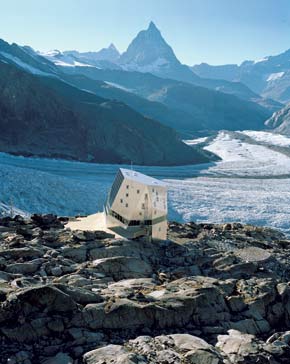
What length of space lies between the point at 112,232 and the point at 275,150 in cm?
12320

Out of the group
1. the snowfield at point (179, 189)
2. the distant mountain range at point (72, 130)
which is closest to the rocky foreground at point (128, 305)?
the snowfield at point (179, 189)

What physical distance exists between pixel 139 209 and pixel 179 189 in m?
49.1

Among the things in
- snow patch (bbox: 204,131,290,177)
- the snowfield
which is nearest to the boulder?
the snowfield

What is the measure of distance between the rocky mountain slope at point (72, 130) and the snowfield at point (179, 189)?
5820 mm

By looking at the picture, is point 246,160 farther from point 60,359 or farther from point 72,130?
point 60,359

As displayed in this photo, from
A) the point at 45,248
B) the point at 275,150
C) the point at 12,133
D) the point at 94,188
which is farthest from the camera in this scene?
the point at 275,150

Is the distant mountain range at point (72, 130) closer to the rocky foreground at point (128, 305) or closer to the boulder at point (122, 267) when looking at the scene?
the rocky foreground at point (128, 305)

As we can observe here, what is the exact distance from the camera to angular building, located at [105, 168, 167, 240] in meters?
21.2

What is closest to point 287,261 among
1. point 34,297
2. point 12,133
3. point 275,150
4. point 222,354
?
point 222,354

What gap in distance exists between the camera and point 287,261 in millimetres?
23031

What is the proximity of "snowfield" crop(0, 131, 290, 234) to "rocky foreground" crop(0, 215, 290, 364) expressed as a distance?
32.5 metres

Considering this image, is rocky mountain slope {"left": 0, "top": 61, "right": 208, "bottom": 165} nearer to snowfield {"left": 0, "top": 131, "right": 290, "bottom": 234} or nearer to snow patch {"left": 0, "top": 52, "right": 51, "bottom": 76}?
snowfield {"left": 0, "top": 131, "right": 290, "bottom": 234}

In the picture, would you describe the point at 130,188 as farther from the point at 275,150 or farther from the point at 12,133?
the point at 275,150

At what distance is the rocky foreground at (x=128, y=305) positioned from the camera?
1045 cm
